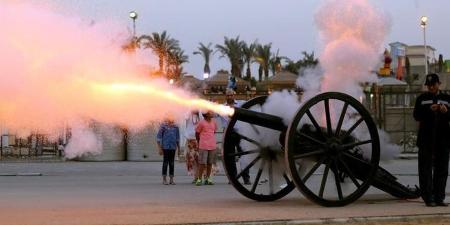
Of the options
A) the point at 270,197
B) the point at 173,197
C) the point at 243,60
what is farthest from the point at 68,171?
the point at 243,60

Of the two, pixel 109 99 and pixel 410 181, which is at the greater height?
pixel 109 99

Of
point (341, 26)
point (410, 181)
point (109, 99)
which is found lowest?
point (410, 181)

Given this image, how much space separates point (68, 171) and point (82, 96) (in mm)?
9116

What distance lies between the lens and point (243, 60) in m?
63.8

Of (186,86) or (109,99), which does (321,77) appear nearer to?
(186,86)

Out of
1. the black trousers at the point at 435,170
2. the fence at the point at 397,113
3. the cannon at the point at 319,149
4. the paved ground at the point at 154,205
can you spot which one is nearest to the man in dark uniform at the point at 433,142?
the black trousers at the point at 435,170

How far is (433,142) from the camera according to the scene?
9.71 meters

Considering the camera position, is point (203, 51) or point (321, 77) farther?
point (203, 51)

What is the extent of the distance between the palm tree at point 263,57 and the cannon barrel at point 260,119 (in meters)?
53.0

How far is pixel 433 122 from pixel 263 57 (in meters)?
55.4

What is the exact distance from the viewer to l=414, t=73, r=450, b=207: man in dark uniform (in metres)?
9.67

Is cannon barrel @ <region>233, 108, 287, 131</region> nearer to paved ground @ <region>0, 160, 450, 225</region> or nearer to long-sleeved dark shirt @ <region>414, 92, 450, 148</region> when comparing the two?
paved ground @ <region>0, 160, 450, 225</region>

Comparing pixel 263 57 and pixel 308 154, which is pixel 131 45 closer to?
pixel 308 154

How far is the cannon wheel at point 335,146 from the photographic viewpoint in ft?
32.1
